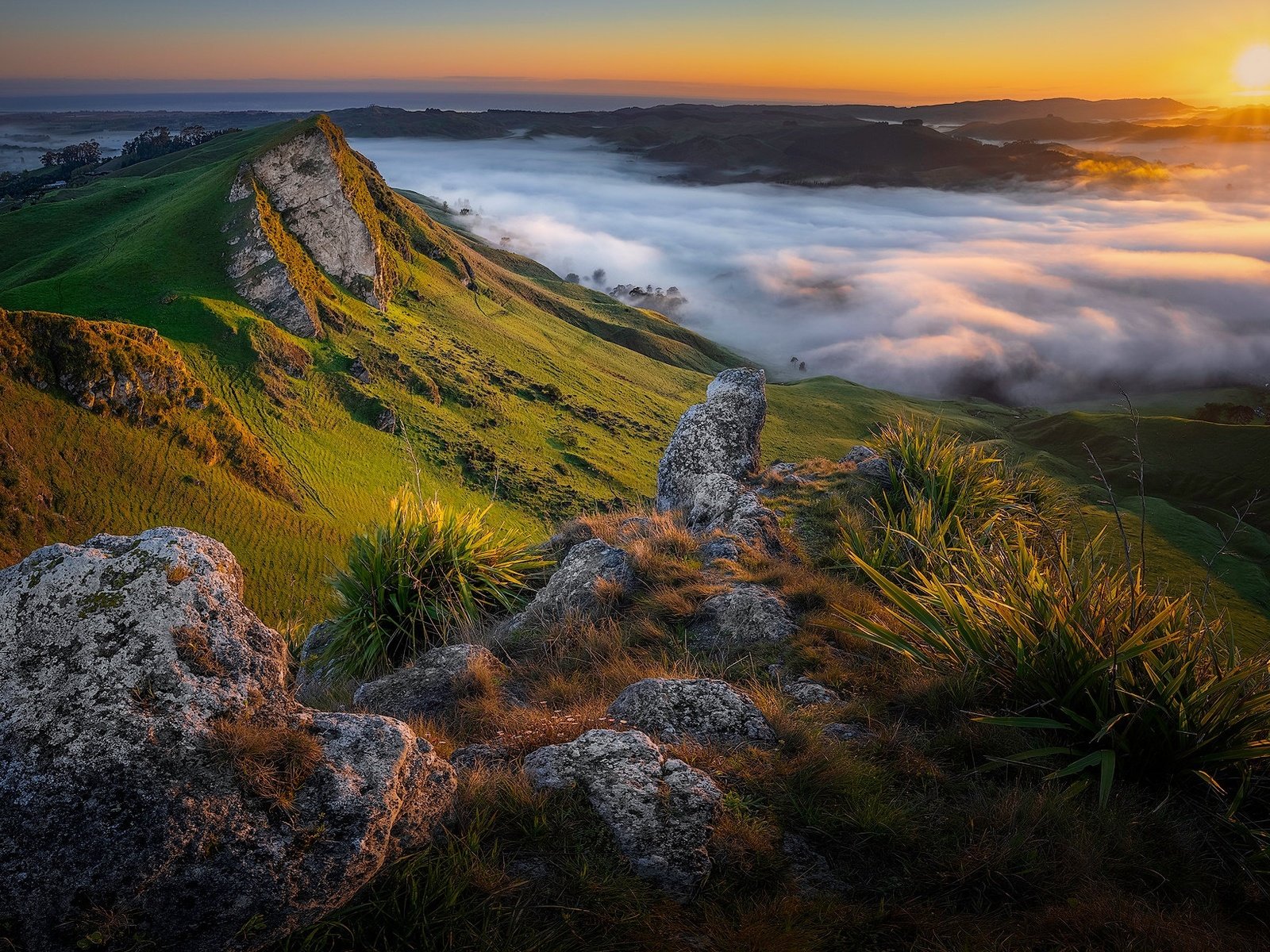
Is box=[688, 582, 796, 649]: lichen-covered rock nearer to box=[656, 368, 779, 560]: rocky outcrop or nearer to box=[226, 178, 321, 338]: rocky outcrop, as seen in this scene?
box=[656, 368, 779, 560]: rocky outcrop

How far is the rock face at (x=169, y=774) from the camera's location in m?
2.50

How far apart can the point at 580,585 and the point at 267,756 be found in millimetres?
4367

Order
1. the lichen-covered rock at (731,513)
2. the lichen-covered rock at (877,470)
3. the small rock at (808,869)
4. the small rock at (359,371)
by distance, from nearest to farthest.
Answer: the small rock at (808,869), the lichen-covered rock at (731,513), the lichen-covered rock at (877,470), the small rock at (359,371)

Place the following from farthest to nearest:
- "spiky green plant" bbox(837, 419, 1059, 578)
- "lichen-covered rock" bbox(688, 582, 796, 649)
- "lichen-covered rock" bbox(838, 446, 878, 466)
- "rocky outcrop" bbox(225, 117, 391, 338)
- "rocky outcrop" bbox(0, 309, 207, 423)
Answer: "rocky outcrop" bbox(225, 117, 391, 338)
"rocky outcrop" bbox(0, 309, 207, 423)
"lichen-covered rock" bbox(838, 446, 878, 466)
"spiky green plant" bbox(837, 419, 1059, 578)
"lichen-covered rock" bbox(688, 582, 796, 649)

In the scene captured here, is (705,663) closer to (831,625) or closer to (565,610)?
(831,625)

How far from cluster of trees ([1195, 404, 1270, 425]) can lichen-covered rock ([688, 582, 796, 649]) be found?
533ft

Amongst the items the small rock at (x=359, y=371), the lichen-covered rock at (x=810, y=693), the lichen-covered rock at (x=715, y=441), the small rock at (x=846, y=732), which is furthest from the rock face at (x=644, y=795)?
the small rock at (x=359, y=371)

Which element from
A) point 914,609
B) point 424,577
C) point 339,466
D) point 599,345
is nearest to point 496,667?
point 424,577

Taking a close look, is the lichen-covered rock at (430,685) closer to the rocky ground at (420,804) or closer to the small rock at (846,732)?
the rocky ground at (420,804)

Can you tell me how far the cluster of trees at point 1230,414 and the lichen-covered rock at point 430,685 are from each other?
164585 millimetres

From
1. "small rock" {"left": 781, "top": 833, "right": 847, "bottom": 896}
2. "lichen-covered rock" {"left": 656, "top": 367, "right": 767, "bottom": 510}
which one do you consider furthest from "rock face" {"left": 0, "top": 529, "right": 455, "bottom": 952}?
"lichen-covered rock" {"left": 656, "top": 367, "right": 767, "bottom": 510}

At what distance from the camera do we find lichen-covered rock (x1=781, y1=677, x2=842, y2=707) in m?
4.71

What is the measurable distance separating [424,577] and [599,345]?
112m

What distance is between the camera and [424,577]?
24.7ft
